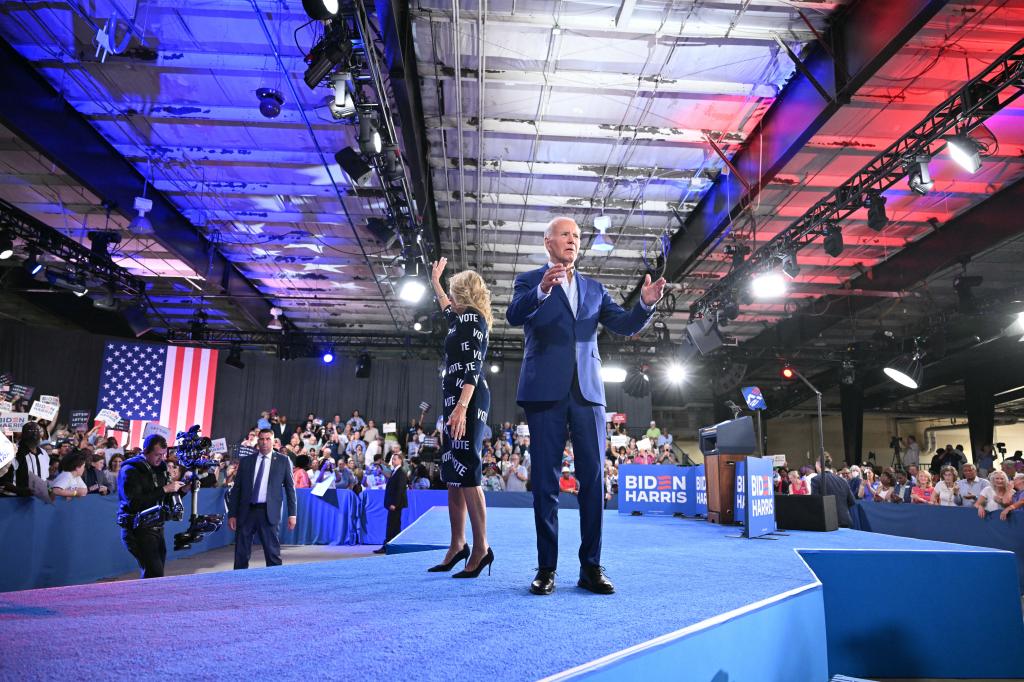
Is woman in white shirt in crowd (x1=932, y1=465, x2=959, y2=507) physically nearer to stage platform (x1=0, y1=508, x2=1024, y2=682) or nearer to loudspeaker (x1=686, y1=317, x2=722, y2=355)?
loudspeaker (x1=686, y1=317, x2=722, y2=355)

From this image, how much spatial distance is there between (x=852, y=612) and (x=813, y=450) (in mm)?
22774

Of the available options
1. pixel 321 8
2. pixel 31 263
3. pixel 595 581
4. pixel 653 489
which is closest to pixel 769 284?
pixel 653 489

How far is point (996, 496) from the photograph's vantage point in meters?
7.52

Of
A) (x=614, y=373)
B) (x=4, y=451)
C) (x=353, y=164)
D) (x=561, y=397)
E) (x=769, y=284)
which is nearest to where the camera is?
(x=4, y=451)

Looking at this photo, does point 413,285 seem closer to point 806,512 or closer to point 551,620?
point 806,512

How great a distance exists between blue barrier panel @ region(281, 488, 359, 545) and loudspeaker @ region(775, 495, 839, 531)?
8.50 metres

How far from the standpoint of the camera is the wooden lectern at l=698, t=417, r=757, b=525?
5.40 metres

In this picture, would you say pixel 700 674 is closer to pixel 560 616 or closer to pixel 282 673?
pixel 560 616

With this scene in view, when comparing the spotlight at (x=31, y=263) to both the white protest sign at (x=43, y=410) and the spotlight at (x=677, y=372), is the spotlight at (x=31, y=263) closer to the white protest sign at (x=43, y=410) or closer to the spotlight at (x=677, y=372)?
the white protest sign at (x=43, y=410)

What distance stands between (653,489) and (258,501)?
172 inches

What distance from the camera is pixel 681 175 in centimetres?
905

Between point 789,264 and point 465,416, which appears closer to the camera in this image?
point 465,416

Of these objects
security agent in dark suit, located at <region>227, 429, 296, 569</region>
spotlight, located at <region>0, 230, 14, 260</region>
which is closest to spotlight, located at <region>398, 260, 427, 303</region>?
security agent in dark suit, located at <region>227, 429, 296, 569</region>

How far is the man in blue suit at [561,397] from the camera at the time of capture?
7.79 feet
